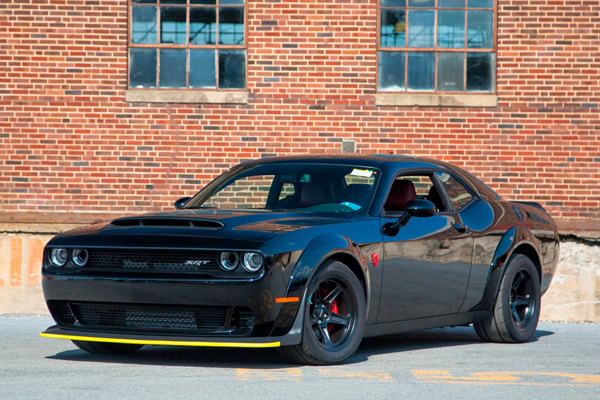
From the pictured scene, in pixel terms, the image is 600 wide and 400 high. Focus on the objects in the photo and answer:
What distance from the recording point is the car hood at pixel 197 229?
5.59 m

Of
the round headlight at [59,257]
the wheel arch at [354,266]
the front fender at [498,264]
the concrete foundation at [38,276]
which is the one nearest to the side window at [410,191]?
the front fender at [498,264]

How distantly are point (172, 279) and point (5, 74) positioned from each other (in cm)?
665

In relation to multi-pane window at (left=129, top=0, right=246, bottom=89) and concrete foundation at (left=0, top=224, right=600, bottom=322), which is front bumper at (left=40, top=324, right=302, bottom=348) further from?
multi-pane window at (left=129, top=0, right=246, bottom=89)

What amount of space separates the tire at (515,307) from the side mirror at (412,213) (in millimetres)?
1464

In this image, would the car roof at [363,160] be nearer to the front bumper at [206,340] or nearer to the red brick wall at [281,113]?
the front bumper at [206,340]

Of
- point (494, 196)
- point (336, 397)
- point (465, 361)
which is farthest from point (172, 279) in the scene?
point (494, 196)

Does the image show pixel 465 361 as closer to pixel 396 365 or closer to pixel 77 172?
pixel 396 365

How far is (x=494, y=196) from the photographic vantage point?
7.99 meters

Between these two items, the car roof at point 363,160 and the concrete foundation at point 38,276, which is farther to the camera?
the concrete foundation at point 38,276

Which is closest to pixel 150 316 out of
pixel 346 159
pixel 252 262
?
pixel 252 262

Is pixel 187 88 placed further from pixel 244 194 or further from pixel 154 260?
pixel 154 260

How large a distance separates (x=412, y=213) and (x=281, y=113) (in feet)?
16.7

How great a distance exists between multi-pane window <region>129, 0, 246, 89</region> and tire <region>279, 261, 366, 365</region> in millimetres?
5830

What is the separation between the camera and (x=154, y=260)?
570 centimetres
